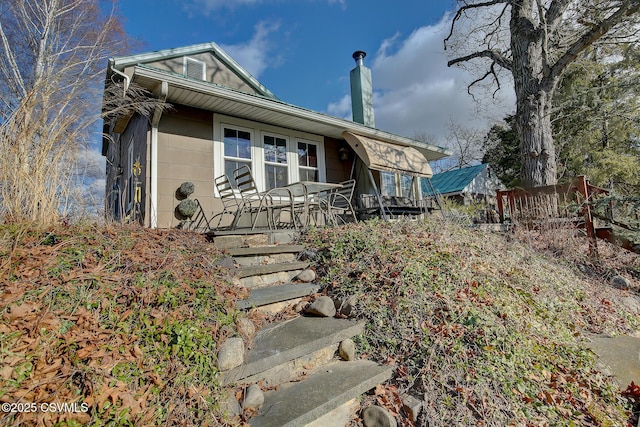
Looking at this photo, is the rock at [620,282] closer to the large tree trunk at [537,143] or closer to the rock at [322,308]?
the large tree trunk at [537,143]

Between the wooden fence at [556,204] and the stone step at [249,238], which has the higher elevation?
the wooden fence at [556,204]

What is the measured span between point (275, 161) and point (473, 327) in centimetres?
512

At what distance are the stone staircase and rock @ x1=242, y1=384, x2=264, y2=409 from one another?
2 cm

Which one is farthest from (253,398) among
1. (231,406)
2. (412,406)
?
(412,406)

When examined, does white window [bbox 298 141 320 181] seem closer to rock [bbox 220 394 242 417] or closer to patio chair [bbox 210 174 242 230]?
patio chair [bbox 210 174 242 230]

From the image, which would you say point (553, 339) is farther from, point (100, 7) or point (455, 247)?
point (100, 7)

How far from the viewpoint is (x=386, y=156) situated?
670 cm

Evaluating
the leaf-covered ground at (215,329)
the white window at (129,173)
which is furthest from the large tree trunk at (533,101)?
the white window at (129,173)

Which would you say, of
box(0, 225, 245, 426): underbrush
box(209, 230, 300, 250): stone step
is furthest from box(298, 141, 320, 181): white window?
box(0, 225, 245, 426): underbrush

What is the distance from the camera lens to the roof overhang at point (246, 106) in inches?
174

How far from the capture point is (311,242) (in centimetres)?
343

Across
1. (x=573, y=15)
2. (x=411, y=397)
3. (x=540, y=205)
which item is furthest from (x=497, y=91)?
(x=411, y=397)

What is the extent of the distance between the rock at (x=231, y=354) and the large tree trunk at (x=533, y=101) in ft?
23.1

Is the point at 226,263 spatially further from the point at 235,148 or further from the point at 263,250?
the point at 235,148
